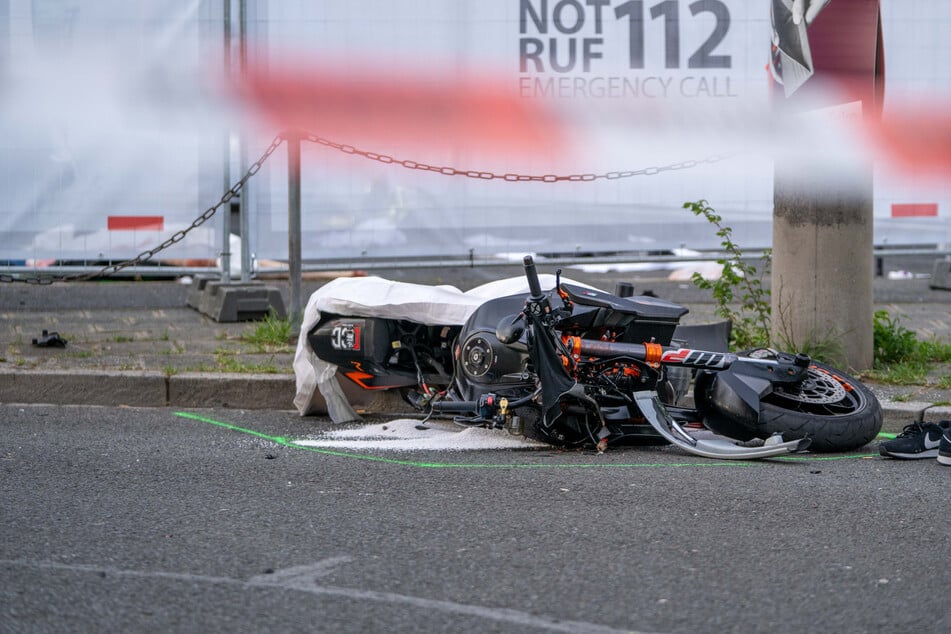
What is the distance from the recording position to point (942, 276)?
12.1m

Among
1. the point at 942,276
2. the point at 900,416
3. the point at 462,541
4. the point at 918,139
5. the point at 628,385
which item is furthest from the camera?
the point at 942,276

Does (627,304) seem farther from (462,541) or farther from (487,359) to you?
(462,541)

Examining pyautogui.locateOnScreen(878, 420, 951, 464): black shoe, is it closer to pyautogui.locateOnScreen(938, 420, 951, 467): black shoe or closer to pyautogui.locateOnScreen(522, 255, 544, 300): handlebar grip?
pyautogui.locateOnScreen(938, 420, 951, 467): black shoe

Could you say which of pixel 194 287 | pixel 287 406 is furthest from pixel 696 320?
pixel 194 287

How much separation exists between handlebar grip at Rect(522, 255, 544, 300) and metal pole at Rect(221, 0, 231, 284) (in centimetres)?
510

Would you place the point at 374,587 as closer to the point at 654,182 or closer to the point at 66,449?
the point at 66,449

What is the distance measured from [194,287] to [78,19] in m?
2.34

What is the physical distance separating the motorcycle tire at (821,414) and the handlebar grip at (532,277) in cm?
91

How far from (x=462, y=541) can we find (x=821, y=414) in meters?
2.39

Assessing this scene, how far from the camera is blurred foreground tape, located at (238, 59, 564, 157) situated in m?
10.3

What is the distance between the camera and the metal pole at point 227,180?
402 inches

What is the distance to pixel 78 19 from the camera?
10.2m

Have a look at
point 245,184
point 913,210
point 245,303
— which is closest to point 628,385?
point 245,303

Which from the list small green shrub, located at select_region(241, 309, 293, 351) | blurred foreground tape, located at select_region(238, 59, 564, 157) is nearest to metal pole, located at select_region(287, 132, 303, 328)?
small green shrub, located at select_region(241, 309, 293, 351)
